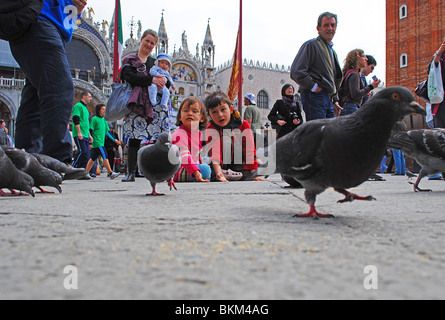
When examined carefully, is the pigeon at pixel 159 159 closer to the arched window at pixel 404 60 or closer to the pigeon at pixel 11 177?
the pigeon at pixel 11 177

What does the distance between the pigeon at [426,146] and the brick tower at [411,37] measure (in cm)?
2472

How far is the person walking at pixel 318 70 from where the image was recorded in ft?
12.3

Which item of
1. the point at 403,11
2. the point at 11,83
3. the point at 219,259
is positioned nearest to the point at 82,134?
the point at 219,259

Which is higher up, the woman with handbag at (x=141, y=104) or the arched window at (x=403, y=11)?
the arched window at (x=403, y=11)

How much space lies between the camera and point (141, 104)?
4.09m

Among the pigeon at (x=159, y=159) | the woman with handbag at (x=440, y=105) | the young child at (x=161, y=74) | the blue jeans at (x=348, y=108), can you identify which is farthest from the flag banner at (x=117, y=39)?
the pigeon at (x=159, y=159)

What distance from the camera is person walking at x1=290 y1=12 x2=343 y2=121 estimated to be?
148 inches

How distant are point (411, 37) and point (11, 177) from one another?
96.3 ft

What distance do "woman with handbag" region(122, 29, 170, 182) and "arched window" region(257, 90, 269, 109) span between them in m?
31.9

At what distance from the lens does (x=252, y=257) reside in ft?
2.39

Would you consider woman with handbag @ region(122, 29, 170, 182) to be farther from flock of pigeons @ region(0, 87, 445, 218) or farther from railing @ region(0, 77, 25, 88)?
railing @ region(0, 77, 25, 88)

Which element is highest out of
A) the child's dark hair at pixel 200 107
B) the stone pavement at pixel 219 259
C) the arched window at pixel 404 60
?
the arched window at pixel 404 60

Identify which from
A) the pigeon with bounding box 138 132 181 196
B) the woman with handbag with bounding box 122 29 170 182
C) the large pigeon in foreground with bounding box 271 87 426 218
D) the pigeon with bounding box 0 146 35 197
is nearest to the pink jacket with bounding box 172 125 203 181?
the woman with handbag with bounding box 122 29 170 182

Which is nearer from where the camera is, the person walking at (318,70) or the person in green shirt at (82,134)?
the person walking at (318,70)
